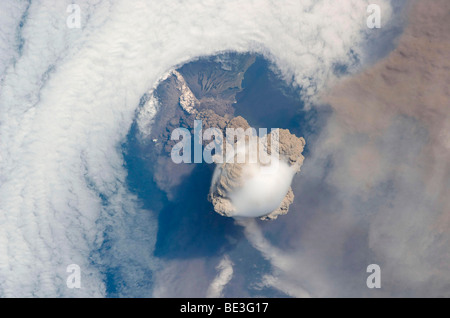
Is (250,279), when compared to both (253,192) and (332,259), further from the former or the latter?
(253,192)

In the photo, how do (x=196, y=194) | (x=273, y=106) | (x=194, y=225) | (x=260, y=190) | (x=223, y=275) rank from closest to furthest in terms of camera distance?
(x=260, y=190) → (x=273, y=106) → (x=196, y=194) → (x=194, y=225) → (x=223, y=275)

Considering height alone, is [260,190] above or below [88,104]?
below

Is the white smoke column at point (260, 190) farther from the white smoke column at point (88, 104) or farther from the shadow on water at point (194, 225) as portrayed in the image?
the white smoke column at point (88, 104)

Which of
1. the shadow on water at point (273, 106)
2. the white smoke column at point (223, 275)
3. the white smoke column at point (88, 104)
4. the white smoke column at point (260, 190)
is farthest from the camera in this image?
the white smoke column at point (223, 275)

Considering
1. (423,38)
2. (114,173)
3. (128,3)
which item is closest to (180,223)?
(114,173)

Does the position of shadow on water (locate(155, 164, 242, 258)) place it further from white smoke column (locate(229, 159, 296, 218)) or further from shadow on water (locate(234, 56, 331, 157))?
shadow on water (locate(234, 56, 331, 157))

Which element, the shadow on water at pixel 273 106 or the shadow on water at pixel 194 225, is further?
the shadow on water at pixel 194 225

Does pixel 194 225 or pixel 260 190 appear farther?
pixel 194 225

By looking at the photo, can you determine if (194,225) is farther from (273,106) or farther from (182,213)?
(273,106)

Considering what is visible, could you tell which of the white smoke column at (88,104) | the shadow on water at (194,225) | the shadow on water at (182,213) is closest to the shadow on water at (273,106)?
the white smoke column at (88,104)

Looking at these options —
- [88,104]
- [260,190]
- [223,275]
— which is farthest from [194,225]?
[88,104]
